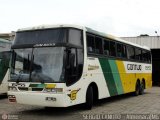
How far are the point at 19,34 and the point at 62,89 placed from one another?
2943 mm

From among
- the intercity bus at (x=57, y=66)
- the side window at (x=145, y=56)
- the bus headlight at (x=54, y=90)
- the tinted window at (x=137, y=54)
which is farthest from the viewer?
the side window at (x=145, y=56)

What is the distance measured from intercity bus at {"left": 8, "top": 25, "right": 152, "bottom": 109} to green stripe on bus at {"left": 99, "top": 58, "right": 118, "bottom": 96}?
5.9 inches

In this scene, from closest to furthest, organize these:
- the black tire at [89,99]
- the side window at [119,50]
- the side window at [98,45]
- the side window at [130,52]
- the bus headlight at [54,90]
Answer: the bus headlight at [54,90]
the black tire at [89,99]
the side window at [98,45]
the side window at [119,50]
the side window at [130,52]

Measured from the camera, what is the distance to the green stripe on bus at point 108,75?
15.8 metres

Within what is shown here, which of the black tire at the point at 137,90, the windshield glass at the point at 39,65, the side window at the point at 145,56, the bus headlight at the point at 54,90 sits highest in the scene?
the side window at the point at 145,56

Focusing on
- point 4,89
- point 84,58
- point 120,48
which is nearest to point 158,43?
point 120,48

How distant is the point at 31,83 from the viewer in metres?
12.6

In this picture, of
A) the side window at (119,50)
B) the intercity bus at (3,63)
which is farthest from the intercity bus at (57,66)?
the intercity bus at (3,63)

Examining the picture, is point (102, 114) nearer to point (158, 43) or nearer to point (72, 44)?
point (72, 44)

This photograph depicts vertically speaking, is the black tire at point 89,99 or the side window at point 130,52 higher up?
the side window at point 130,52

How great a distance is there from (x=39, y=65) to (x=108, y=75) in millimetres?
4671

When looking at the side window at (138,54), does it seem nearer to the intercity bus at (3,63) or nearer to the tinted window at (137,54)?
the tinted window at (137,54)

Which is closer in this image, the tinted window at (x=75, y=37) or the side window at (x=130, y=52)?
the tinted window at (x=75, y=37)

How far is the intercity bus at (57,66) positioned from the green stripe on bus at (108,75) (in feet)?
0.49
